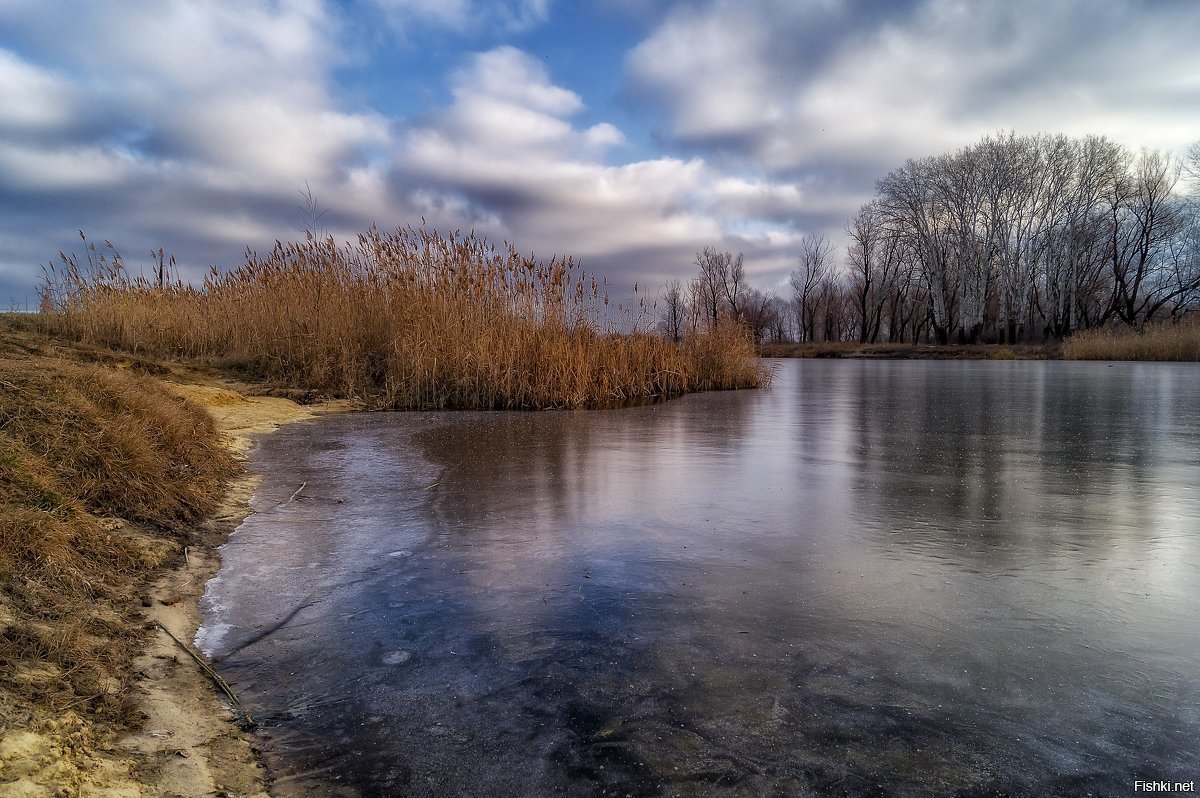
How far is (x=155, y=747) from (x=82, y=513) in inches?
51.8

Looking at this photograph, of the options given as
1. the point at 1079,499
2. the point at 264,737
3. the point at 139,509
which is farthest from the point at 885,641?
the point at 139,509

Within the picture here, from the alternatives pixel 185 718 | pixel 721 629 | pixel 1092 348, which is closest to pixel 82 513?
pixel 185 718

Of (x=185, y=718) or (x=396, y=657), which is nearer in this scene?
(x=185, y=718)

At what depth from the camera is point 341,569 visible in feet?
8.44

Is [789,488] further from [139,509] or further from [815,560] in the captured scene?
[139,509]

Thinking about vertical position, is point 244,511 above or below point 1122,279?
below

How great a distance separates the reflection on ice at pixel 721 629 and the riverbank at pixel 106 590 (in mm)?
143

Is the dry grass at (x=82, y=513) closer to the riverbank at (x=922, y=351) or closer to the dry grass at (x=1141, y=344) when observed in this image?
the riverbank at (x=922, y=351)

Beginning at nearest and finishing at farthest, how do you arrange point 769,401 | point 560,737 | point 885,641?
1. point 560,737
2. point 885,641
3. point 769,401

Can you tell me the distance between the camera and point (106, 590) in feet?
6.91

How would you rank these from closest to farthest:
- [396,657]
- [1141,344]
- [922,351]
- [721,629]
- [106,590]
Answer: [396,657] < [721,629] < [106,590] < [1141,344] < [922,351]

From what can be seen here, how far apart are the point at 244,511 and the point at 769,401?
8.15 metres

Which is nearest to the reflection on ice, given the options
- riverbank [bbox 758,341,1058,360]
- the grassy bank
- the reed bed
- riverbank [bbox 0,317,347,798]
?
riverbank [bbox 0,317,347,798]

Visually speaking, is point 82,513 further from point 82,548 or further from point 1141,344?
point 1141,344
